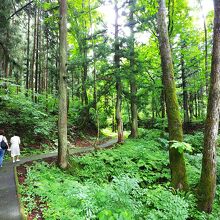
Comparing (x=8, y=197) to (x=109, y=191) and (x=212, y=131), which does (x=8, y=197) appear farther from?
(x=212, y=131)

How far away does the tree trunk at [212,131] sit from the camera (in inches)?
235

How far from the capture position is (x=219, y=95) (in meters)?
6.02

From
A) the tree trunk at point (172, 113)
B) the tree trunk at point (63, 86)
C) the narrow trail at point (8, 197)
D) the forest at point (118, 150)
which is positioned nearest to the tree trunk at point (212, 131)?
the forest at point (118, 150)

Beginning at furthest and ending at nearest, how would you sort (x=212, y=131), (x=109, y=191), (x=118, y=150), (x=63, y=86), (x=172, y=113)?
1. (x=118, y=150)
2. (x=63, y=86)
3. (x=172, y=113)
4. (x=212, y=131)
5. (x=109, y=191)

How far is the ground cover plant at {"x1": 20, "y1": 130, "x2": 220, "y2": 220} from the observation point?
489cm

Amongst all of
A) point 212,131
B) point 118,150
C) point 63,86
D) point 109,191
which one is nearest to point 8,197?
point 109,191

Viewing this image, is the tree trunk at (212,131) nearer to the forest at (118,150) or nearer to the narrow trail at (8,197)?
the forest at (118,150)

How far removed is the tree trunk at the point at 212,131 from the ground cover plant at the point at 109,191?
0.39 m

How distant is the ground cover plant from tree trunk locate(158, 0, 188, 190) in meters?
0.46

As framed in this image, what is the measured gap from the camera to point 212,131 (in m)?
6.12

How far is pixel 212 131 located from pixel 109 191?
3412mm

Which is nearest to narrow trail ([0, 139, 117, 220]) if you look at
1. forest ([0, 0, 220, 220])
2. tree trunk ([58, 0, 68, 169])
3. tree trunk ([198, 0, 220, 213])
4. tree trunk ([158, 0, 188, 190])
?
forest ([0, 0, 220, 220])

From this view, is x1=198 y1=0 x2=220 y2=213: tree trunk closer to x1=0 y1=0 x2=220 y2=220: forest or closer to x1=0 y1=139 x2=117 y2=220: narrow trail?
Result: x1=0 y1=0 x2=220 y2=220: forest

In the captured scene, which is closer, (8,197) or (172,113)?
(8,197)
